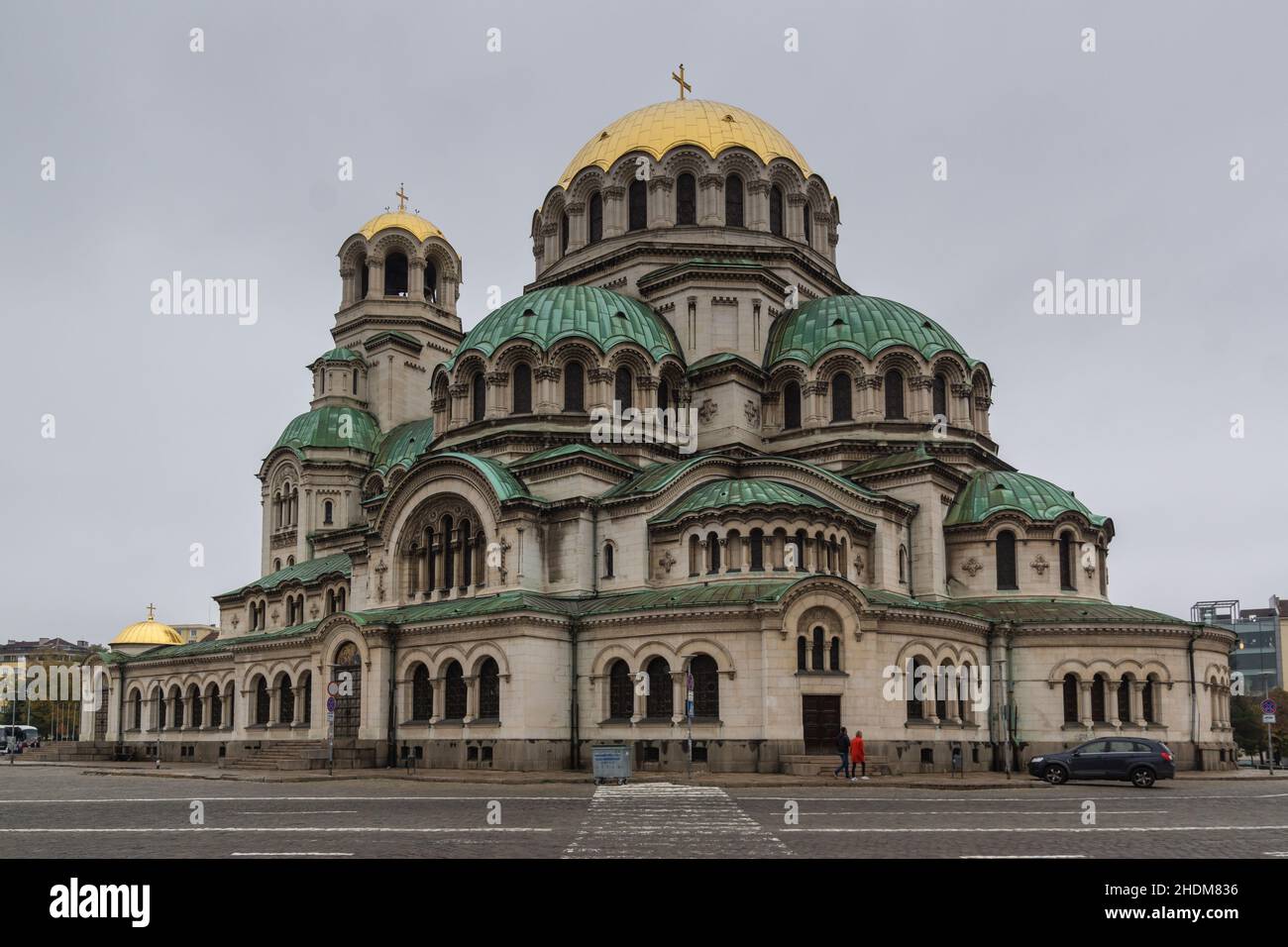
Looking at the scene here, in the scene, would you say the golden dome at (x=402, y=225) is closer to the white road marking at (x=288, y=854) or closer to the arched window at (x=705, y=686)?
the arched window at (x=705, y=686)

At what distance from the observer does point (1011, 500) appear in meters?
51.3

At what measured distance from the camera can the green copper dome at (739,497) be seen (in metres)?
44.6

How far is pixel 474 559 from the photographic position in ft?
157

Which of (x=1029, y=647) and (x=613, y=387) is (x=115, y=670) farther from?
(x=1029, y=647)

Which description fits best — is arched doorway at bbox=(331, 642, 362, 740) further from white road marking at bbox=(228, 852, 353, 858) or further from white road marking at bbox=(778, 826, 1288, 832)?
white road marking at bbox=(228, 852, 353, 858)

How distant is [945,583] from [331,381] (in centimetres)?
3666

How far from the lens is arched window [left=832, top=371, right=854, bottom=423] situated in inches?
2120

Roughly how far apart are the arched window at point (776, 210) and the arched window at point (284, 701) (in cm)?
3039

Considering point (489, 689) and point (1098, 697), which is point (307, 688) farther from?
point (1098, 697)

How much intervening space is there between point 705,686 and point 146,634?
54762 mm

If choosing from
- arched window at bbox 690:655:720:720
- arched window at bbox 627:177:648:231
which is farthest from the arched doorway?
arched window at bbox 627:177:648:231

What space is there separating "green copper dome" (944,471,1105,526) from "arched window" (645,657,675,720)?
15363 mm
